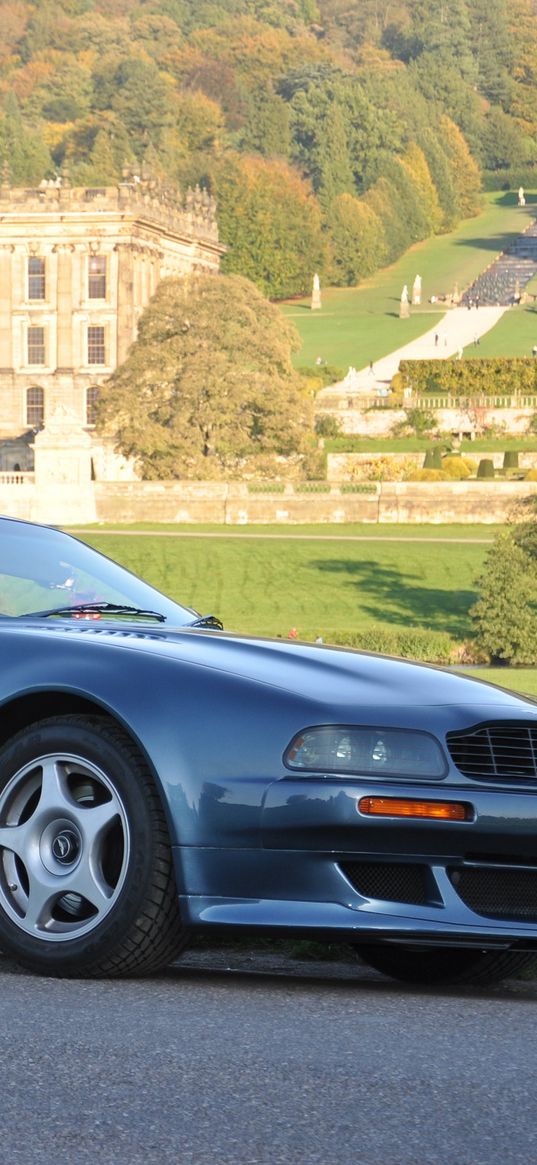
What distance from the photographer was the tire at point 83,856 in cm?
575

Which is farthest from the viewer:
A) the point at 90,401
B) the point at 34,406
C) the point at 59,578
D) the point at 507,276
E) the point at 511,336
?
the point at 507,276

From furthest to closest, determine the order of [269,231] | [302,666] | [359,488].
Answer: [269,231] → [359,488] → [302,666]

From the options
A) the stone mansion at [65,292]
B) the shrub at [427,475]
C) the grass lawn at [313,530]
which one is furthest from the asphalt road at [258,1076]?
the stone mansion at [65,292]

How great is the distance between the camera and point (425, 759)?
5711 mm

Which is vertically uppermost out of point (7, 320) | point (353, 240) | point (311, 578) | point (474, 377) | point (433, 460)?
point (353, 240)

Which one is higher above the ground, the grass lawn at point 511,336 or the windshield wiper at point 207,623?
the grass lawn at point 511,336

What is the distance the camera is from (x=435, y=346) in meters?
134

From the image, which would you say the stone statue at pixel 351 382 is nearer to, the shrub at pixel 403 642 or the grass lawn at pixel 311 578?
the grass lawn at pixel 311 578

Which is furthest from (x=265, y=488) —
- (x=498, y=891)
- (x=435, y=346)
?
(x=498, y=891)

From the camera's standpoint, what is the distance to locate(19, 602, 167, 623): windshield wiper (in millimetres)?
6770

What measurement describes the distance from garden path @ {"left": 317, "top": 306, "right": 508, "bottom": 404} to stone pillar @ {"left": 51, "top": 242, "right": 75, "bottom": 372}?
567 inches

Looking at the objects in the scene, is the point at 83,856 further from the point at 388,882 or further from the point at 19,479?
the point at 19,479

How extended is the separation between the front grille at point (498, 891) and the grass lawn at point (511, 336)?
12453 cm

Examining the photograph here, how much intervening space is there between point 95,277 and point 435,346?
30053mm
